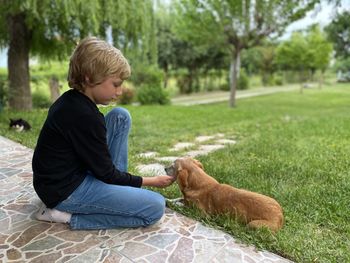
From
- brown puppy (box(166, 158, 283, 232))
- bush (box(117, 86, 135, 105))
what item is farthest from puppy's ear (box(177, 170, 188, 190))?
bush (box(117, 86, 135, 105))

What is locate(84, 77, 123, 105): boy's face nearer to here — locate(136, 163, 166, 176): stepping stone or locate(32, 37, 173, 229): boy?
locate(32, 37, 173, 229): boy

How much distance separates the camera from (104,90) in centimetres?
226

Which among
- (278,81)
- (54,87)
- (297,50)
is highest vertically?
(297,50)

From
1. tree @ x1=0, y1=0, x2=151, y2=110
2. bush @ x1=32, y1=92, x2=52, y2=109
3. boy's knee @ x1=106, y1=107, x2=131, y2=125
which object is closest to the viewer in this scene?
boy's knee @ x1=106, y1=107, x2=131, y2=125

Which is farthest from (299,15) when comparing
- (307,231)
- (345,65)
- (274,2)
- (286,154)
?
(345,65)

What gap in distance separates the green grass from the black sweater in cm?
83

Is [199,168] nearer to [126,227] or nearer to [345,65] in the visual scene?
[126,227]

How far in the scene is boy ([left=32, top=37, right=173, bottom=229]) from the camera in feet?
7.10

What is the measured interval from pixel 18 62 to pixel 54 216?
6.66 meters

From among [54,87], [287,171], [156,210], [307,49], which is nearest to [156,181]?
[156,210]

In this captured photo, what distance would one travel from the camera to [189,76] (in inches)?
888

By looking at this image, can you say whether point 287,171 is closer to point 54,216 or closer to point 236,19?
point 54,216

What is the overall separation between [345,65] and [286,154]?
39812mm

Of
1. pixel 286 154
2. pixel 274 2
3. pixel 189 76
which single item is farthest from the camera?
pixel 189 76
